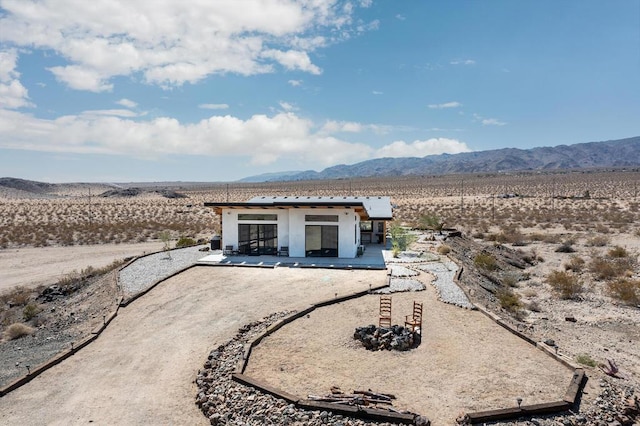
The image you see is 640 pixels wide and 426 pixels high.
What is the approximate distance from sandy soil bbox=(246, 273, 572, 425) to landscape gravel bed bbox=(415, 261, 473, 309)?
175 cm

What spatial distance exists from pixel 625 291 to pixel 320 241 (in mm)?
13530

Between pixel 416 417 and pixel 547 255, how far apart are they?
23556mm

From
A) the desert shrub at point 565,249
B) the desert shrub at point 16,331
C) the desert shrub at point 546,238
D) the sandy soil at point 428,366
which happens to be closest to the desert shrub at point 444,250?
the desert shrub at point 565,249

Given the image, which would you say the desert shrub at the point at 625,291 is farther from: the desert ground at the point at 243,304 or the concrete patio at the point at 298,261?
the concrete patio at the point at 298,261

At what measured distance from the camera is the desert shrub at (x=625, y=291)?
729 inches

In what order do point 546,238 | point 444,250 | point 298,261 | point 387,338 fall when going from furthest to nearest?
1. point 546,238
2. point 444,250
3. point 298,261
4. point 387,338

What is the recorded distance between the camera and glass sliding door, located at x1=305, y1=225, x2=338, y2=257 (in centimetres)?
2362

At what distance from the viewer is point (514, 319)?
650 inches

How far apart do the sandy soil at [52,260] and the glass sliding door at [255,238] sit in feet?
29.6

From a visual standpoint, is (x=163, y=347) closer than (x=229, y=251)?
Yes

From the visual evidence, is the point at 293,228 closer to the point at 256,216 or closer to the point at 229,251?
the point at 256,216

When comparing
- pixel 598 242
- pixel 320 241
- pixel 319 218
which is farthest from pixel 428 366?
pixel 598 242

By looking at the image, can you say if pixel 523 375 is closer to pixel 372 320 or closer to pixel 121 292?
pixel 372 320

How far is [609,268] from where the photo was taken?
2245 centimetres
